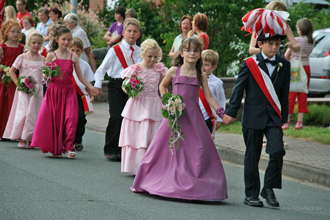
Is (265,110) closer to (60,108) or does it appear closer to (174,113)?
(174,113)

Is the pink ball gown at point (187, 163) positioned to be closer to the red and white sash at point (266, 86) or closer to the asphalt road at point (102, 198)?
the asphalt road at point (102, 198)

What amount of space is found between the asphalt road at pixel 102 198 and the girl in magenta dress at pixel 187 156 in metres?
0.13

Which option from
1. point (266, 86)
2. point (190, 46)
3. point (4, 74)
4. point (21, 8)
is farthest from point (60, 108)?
point (21, 8)

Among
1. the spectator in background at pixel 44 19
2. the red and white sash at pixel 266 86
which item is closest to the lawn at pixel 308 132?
the red and white sash at pixel 266 86

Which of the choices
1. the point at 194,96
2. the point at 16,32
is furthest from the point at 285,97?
→ the point at 16,32

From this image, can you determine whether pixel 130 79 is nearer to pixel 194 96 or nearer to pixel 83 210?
pixel 194 96

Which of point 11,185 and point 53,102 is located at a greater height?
point 53,102

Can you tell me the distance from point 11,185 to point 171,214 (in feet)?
6.38

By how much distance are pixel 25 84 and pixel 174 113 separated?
13.8 ft

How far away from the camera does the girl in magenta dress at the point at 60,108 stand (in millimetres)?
9555

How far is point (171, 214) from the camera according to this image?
20.4ft

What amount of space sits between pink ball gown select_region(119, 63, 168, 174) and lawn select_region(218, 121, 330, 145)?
3.65 meters

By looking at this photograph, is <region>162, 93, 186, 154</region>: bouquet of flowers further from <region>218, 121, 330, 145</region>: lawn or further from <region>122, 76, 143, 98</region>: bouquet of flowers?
<region>218, 121, 330, 145</region>: lawn

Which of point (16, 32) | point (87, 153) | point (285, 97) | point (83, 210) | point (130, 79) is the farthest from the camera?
point (16, 32)
